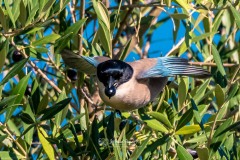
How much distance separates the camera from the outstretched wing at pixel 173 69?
237 cm

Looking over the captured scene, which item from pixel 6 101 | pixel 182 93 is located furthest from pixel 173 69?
pixel 6 101

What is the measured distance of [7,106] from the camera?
1.94 meters

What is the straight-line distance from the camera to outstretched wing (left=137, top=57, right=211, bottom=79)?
237 cm

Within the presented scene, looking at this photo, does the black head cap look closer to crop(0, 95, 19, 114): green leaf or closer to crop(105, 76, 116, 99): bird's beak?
crop(105, 76, 116, 99): bird's beak

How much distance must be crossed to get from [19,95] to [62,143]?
0.55 feet

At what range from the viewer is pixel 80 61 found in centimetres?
236

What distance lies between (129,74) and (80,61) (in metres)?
0.15

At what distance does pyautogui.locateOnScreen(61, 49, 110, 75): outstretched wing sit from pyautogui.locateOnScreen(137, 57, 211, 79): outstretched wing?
5.7 inches

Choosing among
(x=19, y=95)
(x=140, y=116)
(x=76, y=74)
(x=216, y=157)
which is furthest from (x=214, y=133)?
(x=76, y=74)

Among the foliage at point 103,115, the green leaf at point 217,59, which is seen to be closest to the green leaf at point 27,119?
the foliage at point 103,115

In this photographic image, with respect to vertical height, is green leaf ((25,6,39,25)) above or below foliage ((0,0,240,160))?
above

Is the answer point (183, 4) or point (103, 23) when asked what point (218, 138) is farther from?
point (103, 23)

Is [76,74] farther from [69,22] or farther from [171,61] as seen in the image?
[171,61]

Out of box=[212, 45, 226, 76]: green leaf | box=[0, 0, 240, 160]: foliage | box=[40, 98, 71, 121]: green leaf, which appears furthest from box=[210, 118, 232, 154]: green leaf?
box=[40, 98, 71, 121]: green leaf
